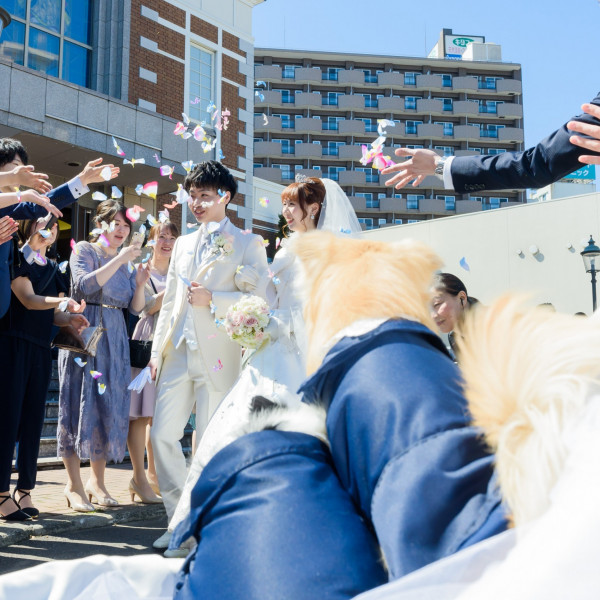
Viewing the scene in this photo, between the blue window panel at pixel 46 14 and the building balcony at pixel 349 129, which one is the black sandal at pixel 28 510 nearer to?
the blue window panel at pixel 46 14

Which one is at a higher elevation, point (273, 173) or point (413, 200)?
point (273, 173)

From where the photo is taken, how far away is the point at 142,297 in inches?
227

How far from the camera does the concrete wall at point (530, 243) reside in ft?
66.4

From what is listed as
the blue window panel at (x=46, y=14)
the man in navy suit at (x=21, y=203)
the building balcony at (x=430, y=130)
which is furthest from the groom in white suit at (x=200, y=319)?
the building balcony at (x=430, y=130)

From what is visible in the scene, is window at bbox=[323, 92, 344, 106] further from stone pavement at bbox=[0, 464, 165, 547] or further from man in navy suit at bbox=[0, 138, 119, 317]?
man in navy suit at bbox=[0, 138, 119, 317]

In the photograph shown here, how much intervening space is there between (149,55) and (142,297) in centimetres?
1318

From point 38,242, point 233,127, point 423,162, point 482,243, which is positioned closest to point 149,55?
point 233,127

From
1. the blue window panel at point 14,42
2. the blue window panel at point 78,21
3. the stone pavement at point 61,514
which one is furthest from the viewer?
the blue window panel at point 78,21

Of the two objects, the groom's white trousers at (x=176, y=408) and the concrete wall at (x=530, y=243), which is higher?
the concrete wall at (x=530, y=243)

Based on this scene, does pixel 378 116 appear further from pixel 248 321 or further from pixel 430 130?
pixel 248 321

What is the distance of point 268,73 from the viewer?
64750 mm

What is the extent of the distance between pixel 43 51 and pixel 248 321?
1277 cm

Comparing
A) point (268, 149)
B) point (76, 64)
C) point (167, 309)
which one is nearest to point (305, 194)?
point (167, 309)

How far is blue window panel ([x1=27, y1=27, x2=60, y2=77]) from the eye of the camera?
14.5 metres
